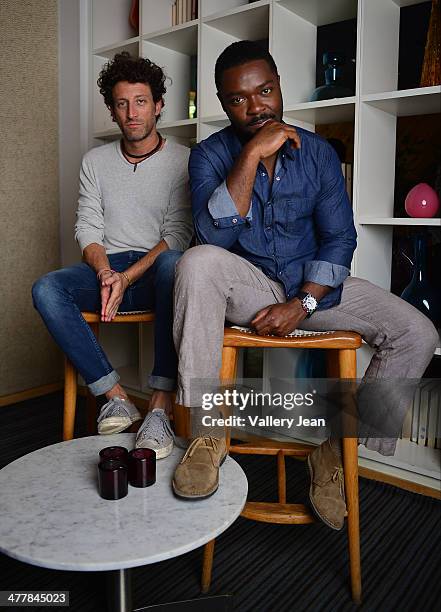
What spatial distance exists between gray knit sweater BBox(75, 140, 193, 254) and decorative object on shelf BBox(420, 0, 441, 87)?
2.86ft

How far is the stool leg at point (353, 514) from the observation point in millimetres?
1475

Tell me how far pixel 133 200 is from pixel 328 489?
4.14 feet

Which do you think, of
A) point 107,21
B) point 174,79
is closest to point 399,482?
point 174,79

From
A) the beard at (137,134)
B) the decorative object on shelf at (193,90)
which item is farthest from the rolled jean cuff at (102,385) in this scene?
the decorative object on shelf at (193,90)

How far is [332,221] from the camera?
5.49 feet

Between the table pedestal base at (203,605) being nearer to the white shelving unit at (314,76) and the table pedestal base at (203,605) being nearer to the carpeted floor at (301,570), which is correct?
the carpeted floor at (301,570)

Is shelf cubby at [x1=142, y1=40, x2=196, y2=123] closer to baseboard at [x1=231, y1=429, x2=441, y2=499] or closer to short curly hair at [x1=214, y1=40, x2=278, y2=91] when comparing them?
short curly hair at [x1=214, y1=40, x2=278, y2=91]

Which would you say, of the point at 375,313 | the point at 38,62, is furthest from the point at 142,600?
the point at 38,62

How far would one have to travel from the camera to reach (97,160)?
89.1 inches

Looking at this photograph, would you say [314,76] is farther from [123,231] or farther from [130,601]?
[130,601]

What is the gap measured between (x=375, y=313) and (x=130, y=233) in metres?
1.03

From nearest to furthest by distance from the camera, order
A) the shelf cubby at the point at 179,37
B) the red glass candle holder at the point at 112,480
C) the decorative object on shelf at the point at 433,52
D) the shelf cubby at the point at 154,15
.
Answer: the red glass candle holder at the point at 112,480
the decorative object on shelf at the point at 433,52
the shelf cubby at the point at 179,37
the shelf cubby at the point at 154,15

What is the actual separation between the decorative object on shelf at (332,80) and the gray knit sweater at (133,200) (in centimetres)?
55

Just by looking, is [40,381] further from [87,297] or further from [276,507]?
[276,507]
